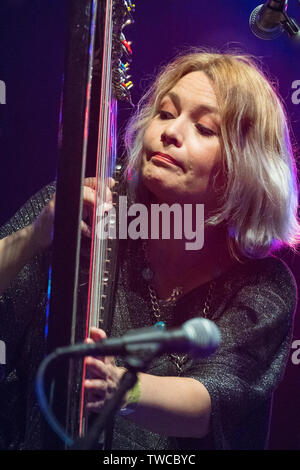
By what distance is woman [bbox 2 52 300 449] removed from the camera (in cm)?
113

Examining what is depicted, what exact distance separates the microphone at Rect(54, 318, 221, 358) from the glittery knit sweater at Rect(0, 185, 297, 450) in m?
0.42

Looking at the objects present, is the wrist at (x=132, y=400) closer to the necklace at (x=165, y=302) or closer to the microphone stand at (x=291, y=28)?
the necklace at (x=165, y=302)

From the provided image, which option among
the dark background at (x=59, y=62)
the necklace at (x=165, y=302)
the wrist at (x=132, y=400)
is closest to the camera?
the wrist at (x=132, y=400)

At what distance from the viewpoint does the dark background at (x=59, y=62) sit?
187 cm

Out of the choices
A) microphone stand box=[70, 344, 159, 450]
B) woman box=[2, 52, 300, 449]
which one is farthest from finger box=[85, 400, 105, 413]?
woman box=[2, 52, 300, 449]

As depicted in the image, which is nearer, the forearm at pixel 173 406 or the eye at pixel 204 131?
the forearm at pixel 173 406

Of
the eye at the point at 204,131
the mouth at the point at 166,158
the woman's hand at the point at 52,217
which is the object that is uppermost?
the eye at the point at 204,131

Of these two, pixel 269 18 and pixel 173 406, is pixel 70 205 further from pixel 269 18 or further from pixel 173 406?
pixel 269 18

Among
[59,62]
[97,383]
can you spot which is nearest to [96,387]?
[97,383]

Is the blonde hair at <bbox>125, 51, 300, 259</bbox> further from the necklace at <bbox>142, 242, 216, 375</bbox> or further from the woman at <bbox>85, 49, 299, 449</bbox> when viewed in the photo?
the necklace at <bbox>142, 242, 216, 375</bbox>

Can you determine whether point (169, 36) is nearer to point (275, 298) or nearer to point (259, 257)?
point (259, 257)

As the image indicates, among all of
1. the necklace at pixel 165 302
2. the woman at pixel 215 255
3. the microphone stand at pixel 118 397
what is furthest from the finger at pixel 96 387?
the necklace at pixel 165 302
